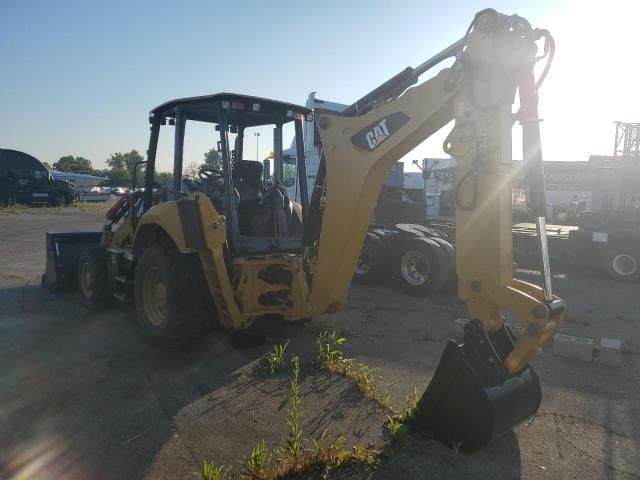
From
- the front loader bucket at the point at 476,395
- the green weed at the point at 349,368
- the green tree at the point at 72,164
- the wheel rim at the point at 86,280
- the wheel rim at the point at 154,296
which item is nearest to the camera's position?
the front loader bucket at the point at 476,395

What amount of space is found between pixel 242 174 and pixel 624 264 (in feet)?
27.6

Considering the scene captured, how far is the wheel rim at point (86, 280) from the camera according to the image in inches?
275

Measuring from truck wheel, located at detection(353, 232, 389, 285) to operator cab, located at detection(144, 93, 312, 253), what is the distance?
3.12m

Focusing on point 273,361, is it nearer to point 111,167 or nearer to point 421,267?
point 421,267

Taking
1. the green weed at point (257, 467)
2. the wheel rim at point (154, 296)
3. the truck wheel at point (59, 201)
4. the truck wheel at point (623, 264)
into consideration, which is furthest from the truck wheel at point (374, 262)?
the truck wheel at point (59, 201)

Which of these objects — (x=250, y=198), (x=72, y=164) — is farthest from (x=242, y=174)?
(x=72, y=164)

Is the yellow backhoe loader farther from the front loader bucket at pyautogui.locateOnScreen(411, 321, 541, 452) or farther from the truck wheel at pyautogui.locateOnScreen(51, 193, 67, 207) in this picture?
the truck wheel at pyautogui.locateOnScreen(51, 193, 67, 207)

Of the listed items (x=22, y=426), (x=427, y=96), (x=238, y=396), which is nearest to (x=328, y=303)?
(x=238, y=396)

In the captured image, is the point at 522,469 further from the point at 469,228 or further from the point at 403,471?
the point at 469,228

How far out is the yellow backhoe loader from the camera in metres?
3.30

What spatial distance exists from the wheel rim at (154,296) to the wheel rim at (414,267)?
14.3ft

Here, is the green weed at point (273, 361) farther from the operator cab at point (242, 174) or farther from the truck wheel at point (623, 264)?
the truck wheel at point (623, 264)

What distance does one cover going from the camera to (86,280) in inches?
284

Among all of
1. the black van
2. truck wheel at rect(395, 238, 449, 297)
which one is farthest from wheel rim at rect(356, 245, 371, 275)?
the black van
